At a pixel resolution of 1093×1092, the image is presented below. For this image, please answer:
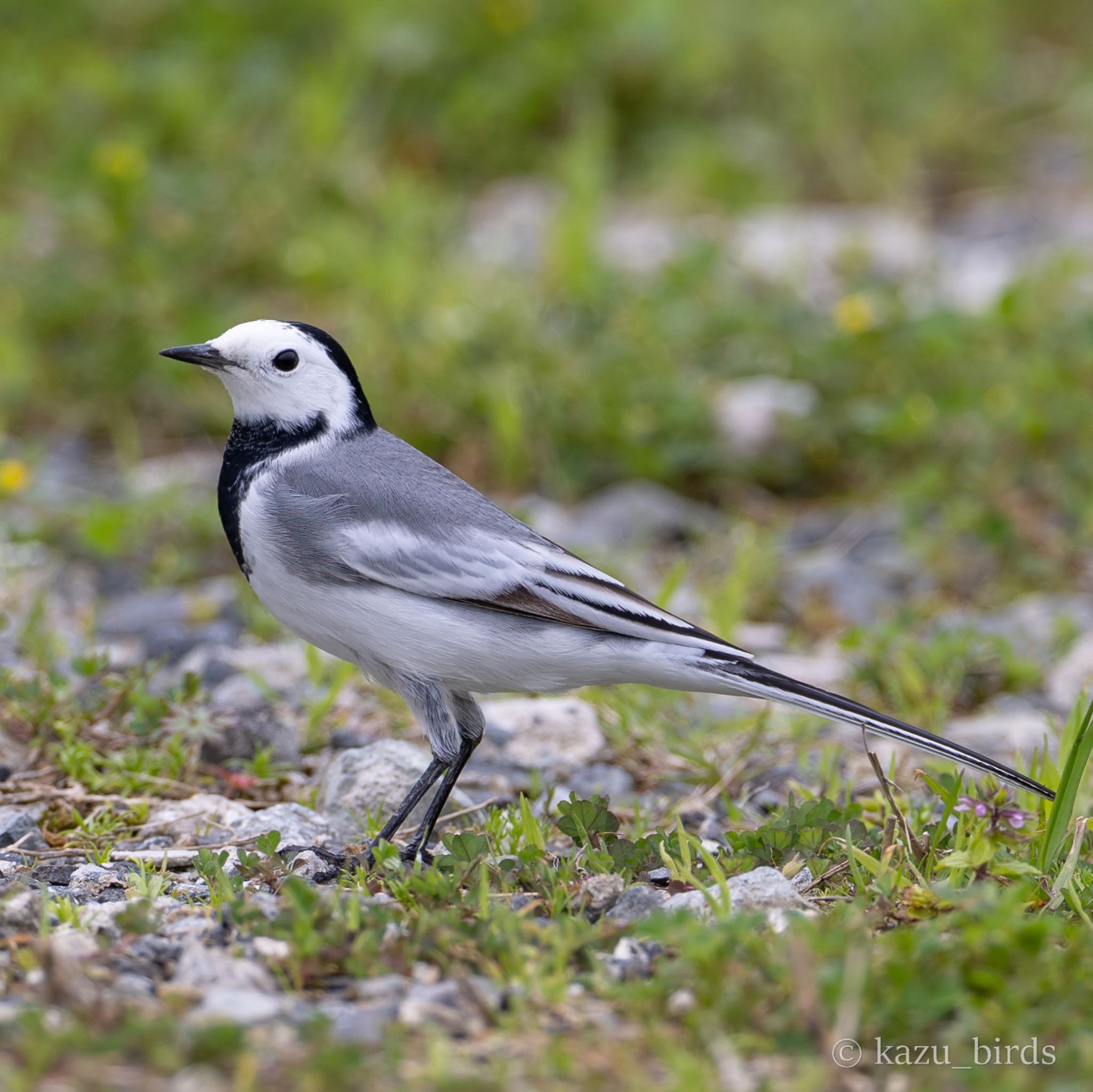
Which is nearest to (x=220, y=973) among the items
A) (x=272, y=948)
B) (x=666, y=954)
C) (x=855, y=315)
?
(x=272, y=948)

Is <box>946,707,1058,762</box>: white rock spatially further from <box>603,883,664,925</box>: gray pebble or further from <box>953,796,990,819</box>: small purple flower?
<box>603,883,664,925</box>: gray pebble

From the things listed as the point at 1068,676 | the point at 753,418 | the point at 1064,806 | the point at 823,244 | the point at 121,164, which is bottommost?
the point at 1068,676

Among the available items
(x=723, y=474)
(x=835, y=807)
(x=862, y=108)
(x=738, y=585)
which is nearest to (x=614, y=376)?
(x=723, y=474)

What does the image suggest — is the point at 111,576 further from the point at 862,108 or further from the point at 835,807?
the point at 862,108

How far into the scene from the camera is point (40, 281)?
24.4ft

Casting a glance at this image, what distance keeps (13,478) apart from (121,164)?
1.99 m

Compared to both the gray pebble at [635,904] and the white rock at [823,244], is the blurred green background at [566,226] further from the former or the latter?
the gray pebble at [635,904]

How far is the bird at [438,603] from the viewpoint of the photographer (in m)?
3.84

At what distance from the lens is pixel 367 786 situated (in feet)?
13.8

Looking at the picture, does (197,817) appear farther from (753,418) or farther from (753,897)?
(753,418)

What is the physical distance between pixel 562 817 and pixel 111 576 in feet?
9.77

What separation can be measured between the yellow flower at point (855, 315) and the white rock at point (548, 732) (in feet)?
9.42

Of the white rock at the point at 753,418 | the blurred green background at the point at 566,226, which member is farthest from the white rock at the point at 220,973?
the white rock at the point at 753,418

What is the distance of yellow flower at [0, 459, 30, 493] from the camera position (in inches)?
239
